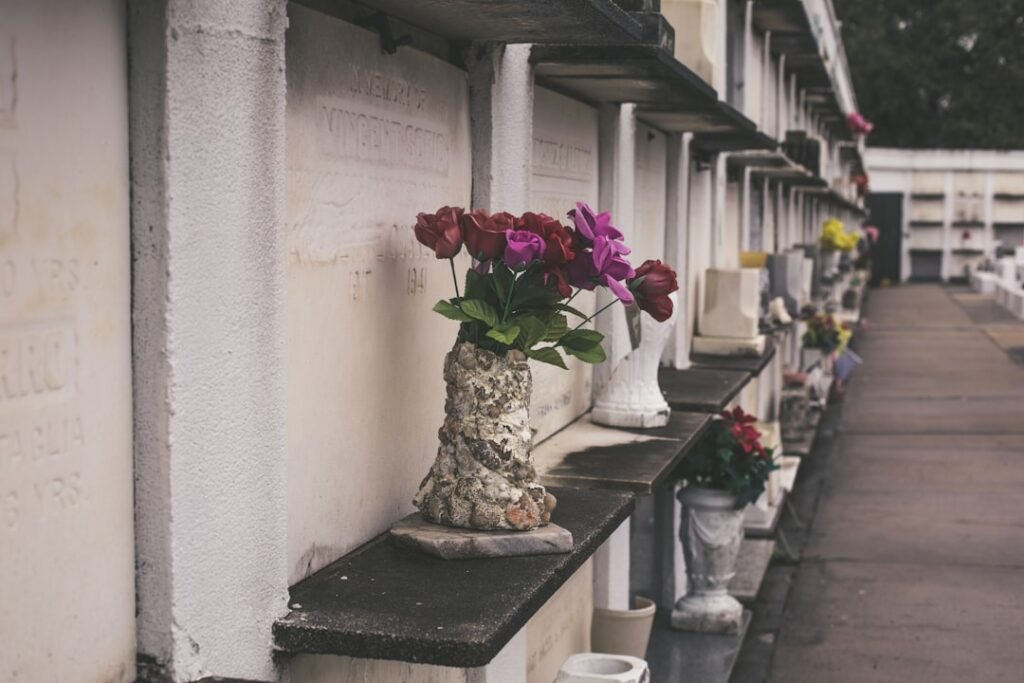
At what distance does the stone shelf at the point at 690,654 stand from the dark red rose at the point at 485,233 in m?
4.24

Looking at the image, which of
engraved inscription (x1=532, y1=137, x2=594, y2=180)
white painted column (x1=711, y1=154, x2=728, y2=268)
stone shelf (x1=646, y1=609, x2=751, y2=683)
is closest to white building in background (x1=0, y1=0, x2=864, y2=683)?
engraved inscription (x1=532, y1=137, x2=594, y2=180)

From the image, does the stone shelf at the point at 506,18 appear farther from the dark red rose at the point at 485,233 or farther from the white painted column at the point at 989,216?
the white painted column at the point at 989,216

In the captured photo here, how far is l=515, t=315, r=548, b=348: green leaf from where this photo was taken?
11.1 ft

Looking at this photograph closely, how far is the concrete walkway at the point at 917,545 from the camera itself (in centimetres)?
813

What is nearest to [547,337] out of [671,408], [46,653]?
[46,653]

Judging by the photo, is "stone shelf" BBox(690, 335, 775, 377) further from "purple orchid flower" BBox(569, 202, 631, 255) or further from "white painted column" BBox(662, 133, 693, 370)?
"purple orchid flower" BBox(569, 202, 631, 255)

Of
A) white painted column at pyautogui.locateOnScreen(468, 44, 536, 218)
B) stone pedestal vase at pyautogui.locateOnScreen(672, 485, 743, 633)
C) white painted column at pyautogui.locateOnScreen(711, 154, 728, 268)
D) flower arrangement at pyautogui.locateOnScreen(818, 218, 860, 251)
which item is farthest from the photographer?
flower arrangement at pyautogui.locateOnScreen(818, 218, 860, 251)

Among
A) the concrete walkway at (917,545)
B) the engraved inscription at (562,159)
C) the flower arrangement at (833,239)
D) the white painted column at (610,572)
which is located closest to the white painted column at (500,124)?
the engraved inscription at (562,159)

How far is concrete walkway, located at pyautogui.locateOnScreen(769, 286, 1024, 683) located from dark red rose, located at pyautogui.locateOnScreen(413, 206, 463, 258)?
5.00m

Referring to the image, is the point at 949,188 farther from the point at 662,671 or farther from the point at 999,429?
the point at 662,671

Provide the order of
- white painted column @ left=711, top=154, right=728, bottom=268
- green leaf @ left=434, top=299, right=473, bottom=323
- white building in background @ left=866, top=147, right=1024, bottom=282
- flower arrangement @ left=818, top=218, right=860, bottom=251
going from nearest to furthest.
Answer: green leaf @ left=434, top=299, right=473, bottom=323, white painted column @ left=711, top=154, right=728, bottom=268, flower arrangement @ left=818, top=218, right=860, bottom=251, white building in background @ left=866, top=147, right=1024, bottom=282

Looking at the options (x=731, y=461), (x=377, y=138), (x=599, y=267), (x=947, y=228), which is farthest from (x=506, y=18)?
(x=947, y=228)

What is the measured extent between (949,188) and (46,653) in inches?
1697

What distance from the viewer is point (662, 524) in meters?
8.73
